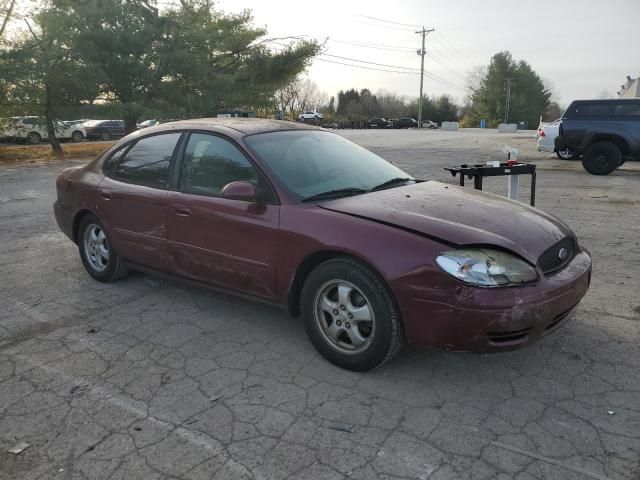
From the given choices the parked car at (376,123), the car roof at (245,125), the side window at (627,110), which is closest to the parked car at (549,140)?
the side window at (627,110)

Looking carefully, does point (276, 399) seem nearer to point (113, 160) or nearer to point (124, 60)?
point (113, 160)

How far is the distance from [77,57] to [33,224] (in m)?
13.5

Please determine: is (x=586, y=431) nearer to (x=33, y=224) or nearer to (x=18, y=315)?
(x=18, y=315)

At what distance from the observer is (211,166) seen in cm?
398

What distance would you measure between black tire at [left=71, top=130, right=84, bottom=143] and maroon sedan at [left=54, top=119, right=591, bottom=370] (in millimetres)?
31620

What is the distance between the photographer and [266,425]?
2.71m

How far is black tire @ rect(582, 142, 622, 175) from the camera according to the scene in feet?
40.1

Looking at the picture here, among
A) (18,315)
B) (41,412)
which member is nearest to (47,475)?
(41,412)

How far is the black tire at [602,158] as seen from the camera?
1221cm

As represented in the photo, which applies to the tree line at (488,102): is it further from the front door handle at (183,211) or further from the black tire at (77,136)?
the front door handle at (183,211)

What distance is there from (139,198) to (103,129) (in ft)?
109

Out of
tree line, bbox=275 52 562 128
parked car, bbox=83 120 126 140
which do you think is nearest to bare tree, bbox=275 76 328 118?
tree line, bbox=275 52 562 128

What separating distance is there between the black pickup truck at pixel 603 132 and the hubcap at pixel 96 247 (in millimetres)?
11585

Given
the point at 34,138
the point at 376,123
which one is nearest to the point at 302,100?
the point at 376,123
